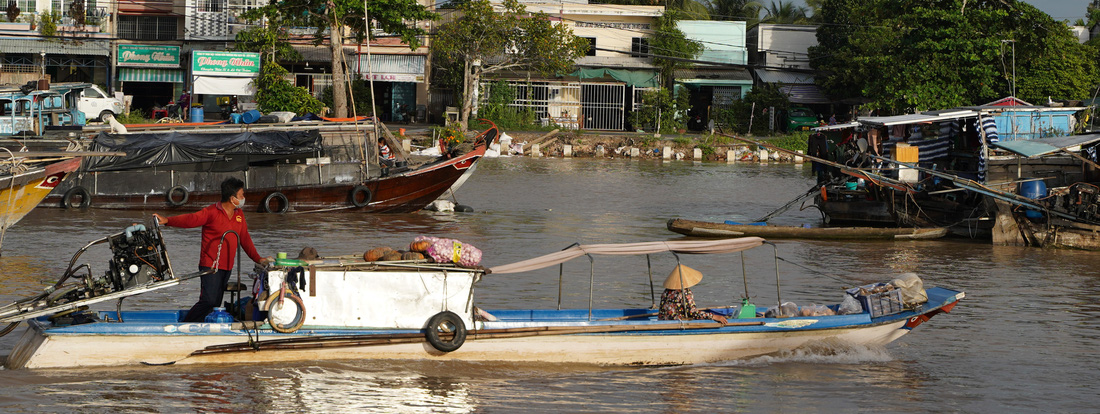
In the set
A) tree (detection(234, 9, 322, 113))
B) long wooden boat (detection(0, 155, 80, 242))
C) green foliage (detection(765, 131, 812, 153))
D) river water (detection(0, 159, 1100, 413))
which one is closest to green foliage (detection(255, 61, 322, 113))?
tree (detection(234, 9, 322, 113))

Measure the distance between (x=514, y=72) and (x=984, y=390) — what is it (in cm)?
3311

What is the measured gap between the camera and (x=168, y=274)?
7.85 metres

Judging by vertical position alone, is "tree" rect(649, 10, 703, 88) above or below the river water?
above

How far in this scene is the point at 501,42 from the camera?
35531 millimetres

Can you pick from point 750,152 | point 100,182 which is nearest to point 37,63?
point 100,182

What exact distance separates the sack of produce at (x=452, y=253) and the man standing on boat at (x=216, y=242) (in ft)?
4.18

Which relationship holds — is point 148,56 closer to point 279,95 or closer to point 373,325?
point 279,95

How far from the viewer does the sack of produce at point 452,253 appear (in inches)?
313

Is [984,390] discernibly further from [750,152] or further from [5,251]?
[750,152]

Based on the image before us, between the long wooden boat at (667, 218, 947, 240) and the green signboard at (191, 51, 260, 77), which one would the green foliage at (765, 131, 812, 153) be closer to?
the long wooden boat at (667, 218, 947, 240)

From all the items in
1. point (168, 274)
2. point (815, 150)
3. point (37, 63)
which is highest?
point (37, 63)

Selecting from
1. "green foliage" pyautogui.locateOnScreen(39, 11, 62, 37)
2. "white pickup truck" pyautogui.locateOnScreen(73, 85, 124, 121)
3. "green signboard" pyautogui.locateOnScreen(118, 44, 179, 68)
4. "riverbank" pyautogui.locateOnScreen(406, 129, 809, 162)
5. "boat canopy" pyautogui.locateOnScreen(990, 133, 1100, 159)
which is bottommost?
"boat canopy" pyautogui.locateOnScreen(990, 133, 1100, 159)

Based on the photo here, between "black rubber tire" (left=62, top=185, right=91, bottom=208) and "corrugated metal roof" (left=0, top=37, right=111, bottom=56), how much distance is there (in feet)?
70.4

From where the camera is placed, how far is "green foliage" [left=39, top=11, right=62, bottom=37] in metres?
36.6
